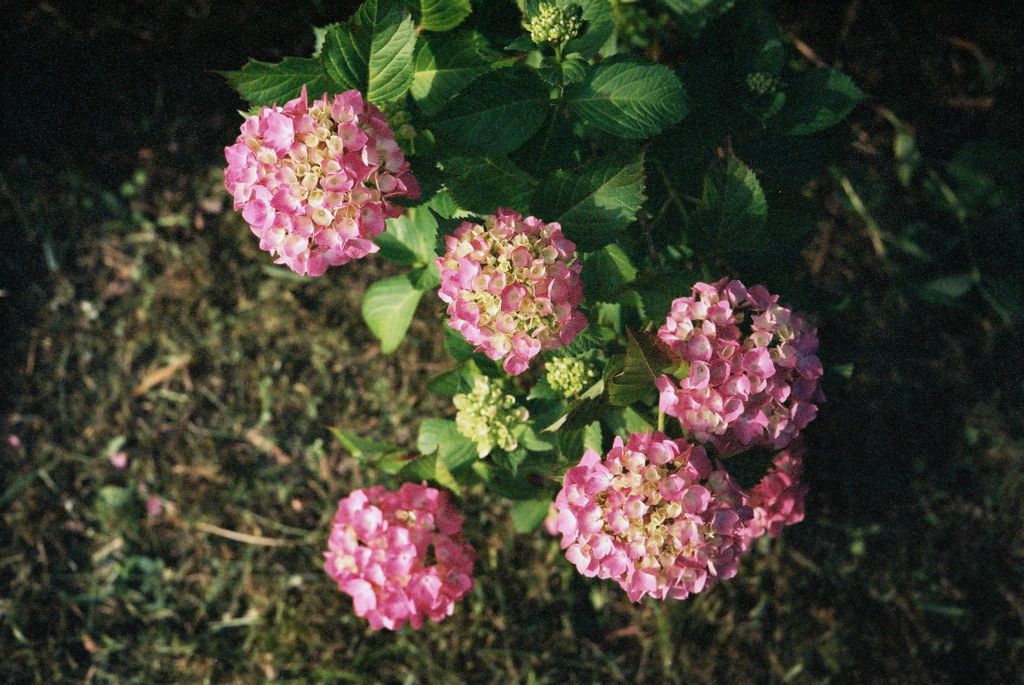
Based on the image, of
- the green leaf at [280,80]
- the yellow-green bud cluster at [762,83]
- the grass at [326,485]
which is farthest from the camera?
the grass at [326,485]

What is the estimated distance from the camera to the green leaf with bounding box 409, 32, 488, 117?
1.43m

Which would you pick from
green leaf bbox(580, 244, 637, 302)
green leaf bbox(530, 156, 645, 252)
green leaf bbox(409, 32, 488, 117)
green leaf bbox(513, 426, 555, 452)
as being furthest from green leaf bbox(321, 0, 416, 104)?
green leaf bbox(513, 426, 555, 452)

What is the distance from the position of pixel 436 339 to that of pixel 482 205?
4.34ft

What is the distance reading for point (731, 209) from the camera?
1.53 meters

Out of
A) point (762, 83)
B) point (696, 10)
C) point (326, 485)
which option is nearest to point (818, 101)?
point (762, 83)

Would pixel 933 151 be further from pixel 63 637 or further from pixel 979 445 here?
pixel 63 637

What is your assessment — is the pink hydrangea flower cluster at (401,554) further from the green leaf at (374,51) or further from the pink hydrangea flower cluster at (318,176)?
the green leaf at (374,51)

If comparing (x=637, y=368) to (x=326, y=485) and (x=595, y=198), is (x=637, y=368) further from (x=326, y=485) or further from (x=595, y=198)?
(x=326, y=485)

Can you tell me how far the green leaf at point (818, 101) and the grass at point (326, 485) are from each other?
2.90 ft

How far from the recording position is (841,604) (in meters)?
2.47

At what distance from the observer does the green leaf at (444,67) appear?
56.4 inches

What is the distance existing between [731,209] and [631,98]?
1.07 ft

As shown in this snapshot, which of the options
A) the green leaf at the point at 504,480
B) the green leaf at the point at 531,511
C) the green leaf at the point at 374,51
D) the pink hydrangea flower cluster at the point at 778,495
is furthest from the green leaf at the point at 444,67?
the pink hydrangea flower cluster at the point at 778,495

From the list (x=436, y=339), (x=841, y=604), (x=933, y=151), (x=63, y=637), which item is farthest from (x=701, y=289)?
(x=63, y=637)
